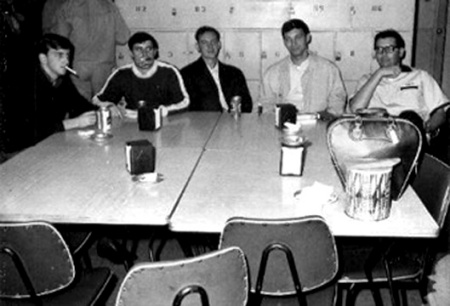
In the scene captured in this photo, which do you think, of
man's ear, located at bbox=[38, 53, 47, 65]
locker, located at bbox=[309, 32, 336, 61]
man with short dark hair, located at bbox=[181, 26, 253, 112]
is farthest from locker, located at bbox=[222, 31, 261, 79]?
man's ear, located at bbox=[38, 53, 47, 65]

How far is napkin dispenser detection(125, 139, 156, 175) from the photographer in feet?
7.52

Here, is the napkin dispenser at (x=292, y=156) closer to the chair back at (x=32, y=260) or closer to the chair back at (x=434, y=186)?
the chair back at (x=434, y=186)

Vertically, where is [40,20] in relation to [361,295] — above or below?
above

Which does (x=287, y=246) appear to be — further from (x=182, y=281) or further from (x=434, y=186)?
(x=434, y=186)

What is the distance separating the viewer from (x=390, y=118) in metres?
2.04

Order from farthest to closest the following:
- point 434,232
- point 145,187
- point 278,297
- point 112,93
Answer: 1. point 112,93
2. point 145,187
3. point 278,297
4. point 434,232

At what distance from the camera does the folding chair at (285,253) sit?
169cm

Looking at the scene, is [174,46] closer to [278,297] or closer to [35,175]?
[35,175]

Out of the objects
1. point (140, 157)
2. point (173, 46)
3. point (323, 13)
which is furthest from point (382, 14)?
point (140, 157)

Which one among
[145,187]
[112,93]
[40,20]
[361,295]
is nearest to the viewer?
[145,187]

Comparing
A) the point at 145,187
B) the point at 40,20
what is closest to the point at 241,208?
the point at 145,187

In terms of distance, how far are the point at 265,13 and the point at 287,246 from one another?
4.14m

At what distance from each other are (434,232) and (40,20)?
15.8 feet

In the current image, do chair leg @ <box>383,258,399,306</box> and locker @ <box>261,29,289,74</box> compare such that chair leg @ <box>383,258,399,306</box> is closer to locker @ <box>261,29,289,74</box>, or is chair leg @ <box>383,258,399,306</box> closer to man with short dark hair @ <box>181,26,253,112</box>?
man with short dark hair @ <box>181,26,253,112</box>
